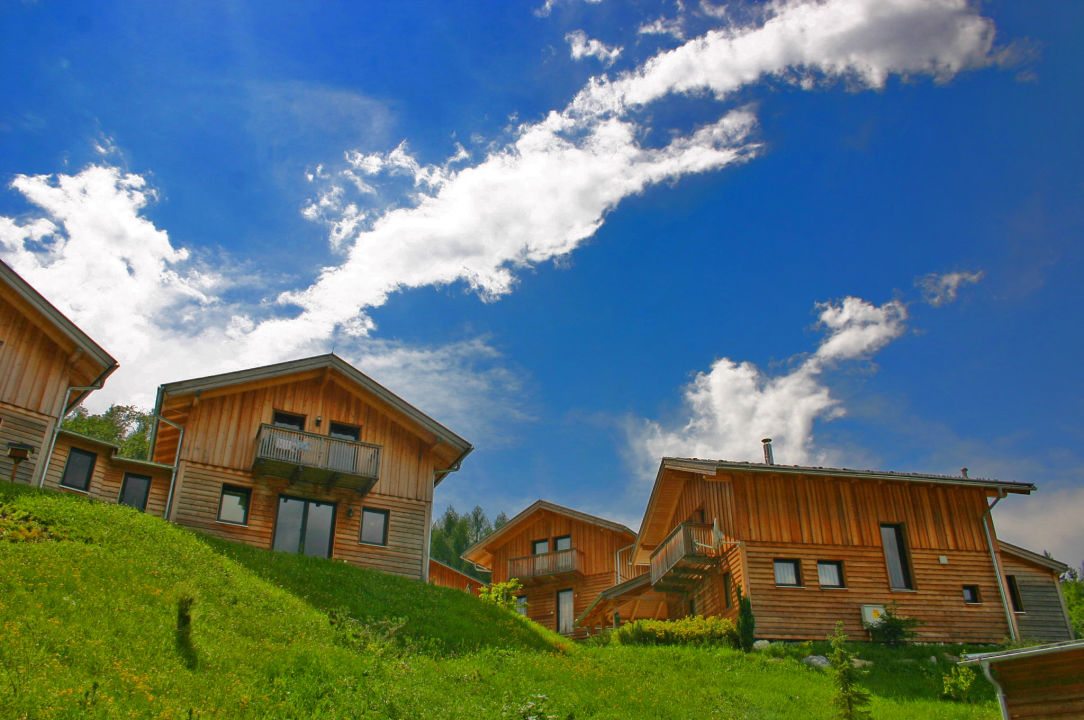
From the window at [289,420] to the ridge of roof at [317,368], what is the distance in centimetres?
137

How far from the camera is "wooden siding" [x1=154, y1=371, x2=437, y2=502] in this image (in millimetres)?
25047

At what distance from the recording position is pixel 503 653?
18.6 meters

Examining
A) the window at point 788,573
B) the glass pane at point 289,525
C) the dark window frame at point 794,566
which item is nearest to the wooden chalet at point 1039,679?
the dark window frame at point 794,566

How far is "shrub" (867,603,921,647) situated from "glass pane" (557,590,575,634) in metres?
17.2

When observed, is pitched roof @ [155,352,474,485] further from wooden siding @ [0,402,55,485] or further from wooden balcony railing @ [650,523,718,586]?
wooden balcony railing @ [650,523,718,586]

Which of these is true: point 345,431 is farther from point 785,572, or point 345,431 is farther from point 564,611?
point 564,611

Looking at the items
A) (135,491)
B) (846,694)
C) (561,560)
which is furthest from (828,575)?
(135,491)

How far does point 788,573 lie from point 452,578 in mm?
23142

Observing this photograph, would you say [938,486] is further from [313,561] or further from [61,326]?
[61,326]

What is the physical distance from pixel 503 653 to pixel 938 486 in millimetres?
15919

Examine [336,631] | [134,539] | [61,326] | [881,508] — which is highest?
[61,326]

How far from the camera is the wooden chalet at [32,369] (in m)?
21.4

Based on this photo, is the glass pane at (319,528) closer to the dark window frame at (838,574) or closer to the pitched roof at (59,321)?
the pitched roof at (59,321)

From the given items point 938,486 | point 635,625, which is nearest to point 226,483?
point 635,625
